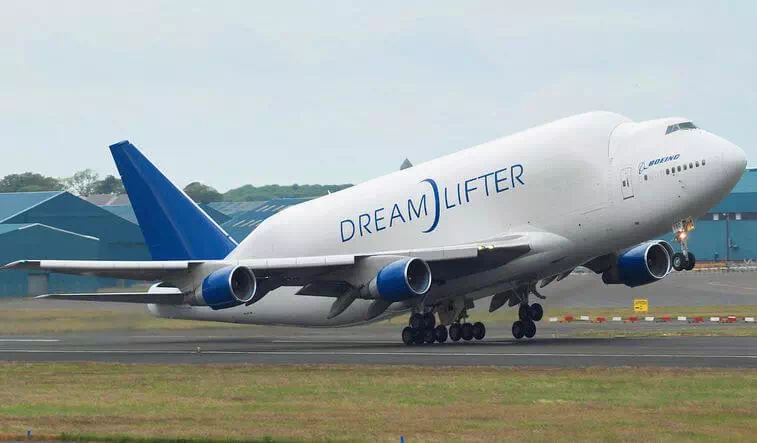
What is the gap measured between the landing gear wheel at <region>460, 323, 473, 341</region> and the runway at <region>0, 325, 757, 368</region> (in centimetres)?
92

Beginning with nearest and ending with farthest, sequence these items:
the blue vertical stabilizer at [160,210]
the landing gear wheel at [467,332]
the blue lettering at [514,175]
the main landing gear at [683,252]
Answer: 1. the main landing gear at [683,252]
2. the blue lettering at [514,175]
3. the landing gear wheel at [467,332]
4. the blue vertical stabilizer at [160,210]

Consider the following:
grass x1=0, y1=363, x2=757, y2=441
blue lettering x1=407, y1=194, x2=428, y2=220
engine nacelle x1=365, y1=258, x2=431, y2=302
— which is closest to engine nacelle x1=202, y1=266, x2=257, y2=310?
engine nacelle x1=365, y1=258, x2=431, y2=302

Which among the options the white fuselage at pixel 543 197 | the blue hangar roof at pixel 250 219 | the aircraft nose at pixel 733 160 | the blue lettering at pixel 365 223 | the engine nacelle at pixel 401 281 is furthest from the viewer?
the blue hangar roof at pixel 250 219

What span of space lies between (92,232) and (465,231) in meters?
66.8

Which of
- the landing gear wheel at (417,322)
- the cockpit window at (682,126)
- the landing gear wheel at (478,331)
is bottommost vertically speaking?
the landing gear wheel at (478,331)

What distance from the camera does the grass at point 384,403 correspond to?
798 inches

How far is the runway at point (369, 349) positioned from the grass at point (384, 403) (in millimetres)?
2842

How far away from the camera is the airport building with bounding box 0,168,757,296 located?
74625 mm

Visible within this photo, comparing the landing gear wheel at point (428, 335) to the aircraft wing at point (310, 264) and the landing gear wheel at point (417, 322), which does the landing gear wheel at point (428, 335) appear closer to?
the landing gear wheel at point (417, 322)

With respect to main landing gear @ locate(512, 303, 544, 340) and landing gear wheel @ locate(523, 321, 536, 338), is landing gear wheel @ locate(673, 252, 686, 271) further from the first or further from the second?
landing gear wheel @ locate(523, 321, 536, 338)

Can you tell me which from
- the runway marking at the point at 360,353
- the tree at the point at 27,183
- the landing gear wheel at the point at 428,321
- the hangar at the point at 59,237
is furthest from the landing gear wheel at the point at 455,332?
the tree at the point at 27,183

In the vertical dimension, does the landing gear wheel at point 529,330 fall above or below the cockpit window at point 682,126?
below

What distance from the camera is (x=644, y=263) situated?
4209 centimetres

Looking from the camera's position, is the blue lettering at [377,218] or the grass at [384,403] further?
the blue lettering at [377,218]
